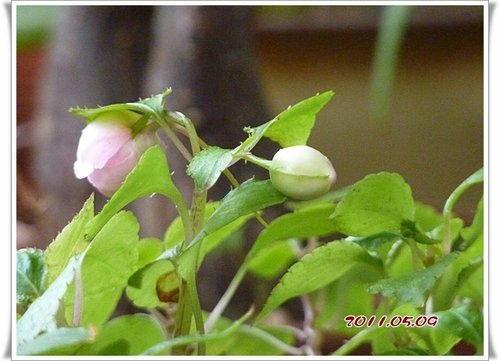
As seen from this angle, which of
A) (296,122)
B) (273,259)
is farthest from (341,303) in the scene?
(296,122)

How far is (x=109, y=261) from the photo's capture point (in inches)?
9.2

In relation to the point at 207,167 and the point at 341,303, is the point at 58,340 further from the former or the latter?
the point at 341,303

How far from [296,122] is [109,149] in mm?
66

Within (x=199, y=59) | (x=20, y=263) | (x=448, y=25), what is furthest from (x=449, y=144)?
(x=20, y=263)

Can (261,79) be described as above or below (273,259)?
above

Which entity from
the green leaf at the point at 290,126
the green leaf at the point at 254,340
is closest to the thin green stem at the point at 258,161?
the green leaf at the point at 290,126

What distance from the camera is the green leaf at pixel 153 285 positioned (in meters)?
0.24

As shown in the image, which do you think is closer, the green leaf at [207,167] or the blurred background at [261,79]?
the green leaf at [207,167]

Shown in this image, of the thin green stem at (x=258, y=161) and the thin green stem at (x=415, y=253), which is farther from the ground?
the thin green stem at (x=258, y=161)

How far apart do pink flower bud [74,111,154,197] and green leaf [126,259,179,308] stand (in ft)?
0.11

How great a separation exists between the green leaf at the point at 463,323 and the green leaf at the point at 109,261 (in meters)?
0.11

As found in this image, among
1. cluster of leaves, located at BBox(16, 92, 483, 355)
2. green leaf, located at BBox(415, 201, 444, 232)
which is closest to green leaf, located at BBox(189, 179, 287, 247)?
cluster of leaves, located at BBox(16, 92, 483, 355)

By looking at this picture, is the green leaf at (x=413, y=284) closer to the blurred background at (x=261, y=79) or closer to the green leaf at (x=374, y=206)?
the green leaf at (x=374, y=206)

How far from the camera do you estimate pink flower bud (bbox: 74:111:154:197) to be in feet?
0.79
